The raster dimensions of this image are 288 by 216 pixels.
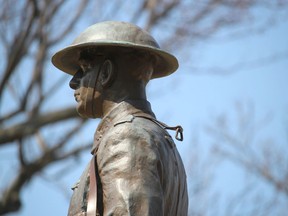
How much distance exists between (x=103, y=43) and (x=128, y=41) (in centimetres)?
12

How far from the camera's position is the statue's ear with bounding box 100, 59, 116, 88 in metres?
4.92

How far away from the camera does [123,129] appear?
466cm

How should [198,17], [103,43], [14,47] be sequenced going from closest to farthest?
[103,43] < [14,47] < [198,17]

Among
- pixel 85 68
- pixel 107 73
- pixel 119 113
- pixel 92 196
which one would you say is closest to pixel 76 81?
pixel 85 68

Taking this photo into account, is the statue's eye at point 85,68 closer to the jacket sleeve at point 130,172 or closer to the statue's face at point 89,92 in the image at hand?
the statue's face at point 89,92

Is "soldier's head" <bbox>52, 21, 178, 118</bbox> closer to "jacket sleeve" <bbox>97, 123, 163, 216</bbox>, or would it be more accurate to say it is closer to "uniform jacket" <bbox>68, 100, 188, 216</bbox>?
"uniform jacket" <bbox>68, 100, 188, 216</bbox>

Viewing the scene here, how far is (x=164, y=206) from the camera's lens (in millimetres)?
4660

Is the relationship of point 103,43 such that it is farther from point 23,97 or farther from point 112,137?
point 23,97

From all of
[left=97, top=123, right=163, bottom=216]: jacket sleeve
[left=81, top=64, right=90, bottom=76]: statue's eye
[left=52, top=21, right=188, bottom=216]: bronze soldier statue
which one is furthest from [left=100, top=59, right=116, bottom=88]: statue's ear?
[left=97, top=123, right=163, bottom=216]: jacket sleeve

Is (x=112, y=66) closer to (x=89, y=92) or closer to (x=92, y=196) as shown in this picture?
(x=89, y=92)

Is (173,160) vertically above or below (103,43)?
below

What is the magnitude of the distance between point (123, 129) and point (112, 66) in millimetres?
401

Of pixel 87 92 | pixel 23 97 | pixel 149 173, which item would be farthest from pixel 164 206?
pixel 23 97

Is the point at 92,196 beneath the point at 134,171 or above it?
beneath
